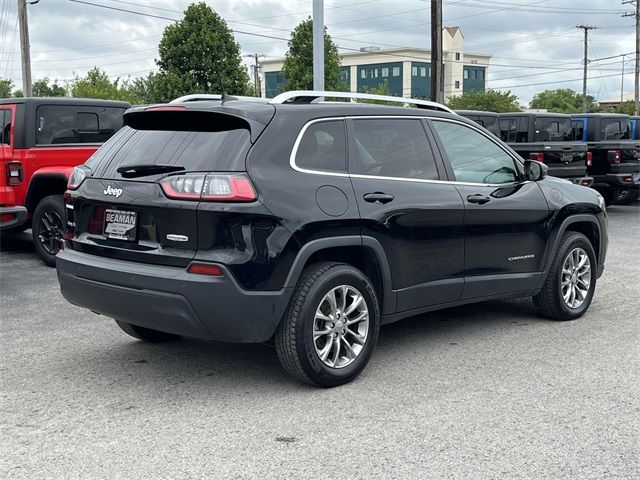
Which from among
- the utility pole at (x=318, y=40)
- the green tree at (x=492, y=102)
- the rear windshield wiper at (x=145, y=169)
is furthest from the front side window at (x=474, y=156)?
the green tree at (x=492, y=102)

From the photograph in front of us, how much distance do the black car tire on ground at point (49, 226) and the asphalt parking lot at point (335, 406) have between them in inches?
119

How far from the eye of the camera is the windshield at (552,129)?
17.4m

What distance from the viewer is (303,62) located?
35.9 metres

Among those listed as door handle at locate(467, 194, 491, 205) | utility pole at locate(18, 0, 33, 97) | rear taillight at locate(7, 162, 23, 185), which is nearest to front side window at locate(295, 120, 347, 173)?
door handle at locate(467, 194, 491, 205)

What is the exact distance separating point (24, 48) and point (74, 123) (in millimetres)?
23453

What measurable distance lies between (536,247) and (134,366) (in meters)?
3.29

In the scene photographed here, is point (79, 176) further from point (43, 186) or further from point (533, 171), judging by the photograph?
point (43, 186)

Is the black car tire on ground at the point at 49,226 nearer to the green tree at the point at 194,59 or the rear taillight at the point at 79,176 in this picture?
the rear taillight at the point at 79,176

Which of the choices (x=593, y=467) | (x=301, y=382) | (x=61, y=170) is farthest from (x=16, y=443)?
(x=61, y=170)

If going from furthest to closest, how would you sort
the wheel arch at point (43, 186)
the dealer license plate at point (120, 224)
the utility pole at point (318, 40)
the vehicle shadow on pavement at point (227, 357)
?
1. the utility pole at point (318, 40)
2. the wheel arch at point (43, 186)
3. the vehicle shadow on pavement at point (227, 357)
4. the dealer license plate at point (120, 224)

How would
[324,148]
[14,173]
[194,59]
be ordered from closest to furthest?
[324,148] → [14,173] → [194,59]

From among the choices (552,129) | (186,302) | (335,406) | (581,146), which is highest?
(552,129)

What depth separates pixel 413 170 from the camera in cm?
551

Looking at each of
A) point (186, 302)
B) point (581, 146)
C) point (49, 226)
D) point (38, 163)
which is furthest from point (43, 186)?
point (581, 146)
